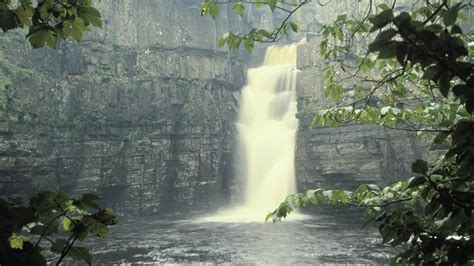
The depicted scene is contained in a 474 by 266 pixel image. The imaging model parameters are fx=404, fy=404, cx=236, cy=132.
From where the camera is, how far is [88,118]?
25172 mm

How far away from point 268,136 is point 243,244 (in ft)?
48.5

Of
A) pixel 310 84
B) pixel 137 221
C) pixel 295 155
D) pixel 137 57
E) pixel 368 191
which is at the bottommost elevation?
pixel 137 221

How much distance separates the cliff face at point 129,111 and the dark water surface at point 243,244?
17.4 feet

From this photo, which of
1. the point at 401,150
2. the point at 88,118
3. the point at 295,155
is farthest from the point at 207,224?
the point at 401,150

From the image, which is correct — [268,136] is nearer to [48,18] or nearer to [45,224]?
[48,18]

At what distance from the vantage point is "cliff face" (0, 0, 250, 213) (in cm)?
2270

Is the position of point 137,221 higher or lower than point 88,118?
lower

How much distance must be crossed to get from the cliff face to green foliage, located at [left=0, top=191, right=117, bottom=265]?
71.6 ft

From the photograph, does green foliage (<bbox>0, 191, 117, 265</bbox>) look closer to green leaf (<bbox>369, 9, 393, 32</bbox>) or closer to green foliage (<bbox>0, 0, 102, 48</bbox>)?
green foliage (<bbox>0, 0, 102, 48</bbox>)

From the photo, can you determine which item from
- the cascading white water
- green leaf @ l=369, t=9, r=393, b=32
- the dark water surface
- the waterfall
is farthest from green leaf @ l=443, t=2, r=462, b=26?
the waterfall

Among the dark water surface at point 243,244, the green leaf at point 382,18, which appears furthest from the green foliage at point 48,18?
the dark water surface at point 243,244

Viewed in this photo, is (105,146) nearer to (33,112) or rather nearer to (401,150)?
(33,112)

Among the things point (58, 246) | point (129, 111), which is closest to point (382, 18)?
point (58, 246)

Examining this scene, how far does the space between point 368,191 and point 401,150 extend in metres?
22.8
